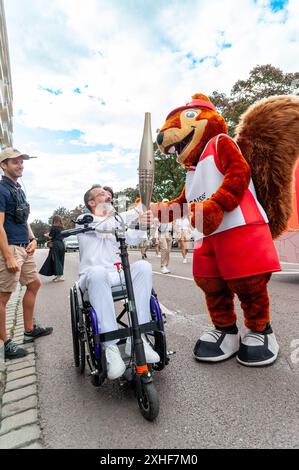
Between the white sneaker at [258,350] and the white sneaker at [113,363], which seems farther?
the white sneaker at [258,350]

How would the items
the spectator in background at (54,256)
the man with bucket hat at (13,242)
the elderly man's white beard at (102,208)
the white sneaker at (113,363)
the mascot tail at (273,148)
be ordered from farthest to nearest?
the spectator in background at (54,256), the man with bucket hat at (13,242), the elderly man's white beard at (102,208), the mascot tail at (273,148), the white sneaker at (113,363)

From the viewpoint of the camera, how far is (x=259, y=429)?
183cm

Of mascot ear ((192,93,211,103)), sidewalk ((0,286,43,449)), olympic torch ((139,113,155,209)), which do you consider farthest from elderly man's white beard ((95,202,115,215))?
sidewalk ((0,286,43,449))

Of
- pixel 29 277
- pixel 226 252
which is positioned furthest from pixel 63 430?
pixel 29 277

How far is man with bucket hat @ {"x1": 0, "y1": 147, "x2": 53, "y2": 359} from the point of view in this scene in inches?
127

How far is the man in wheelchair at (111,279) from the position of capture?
229 centimetres

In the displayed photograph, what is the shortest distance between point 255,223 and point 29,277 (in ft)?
8.21

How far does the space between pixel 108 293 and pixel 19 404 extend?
937mm

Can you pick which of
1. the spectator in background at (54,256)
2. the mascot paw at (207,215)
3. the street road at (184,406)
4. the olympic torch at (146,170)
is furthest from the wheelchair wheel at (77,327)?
the spectator in background at (54,256)

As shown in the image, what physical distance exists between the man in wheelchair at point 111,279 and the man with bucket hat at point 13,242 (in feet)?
2.91

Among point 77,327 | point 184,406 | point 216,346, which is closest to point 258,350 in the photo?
point 216,346

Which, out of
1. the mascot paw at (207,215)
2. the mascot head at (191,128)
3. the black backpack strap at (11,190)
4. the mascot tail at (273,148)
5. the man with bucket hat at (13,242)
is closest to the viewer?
the mascot paw at (207,215)

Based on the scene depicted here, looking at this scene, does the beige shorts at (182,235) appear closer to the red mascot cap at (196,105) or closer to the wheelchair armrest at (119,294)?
the red mascot cap at (196,105)

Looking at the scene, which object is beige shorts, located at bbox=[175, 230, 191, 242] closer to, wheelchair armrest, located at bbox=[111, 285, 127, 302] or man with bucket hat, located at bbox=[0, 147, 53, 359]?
man with bucket hat, located at bbox=[0, 147, 53, 359]
